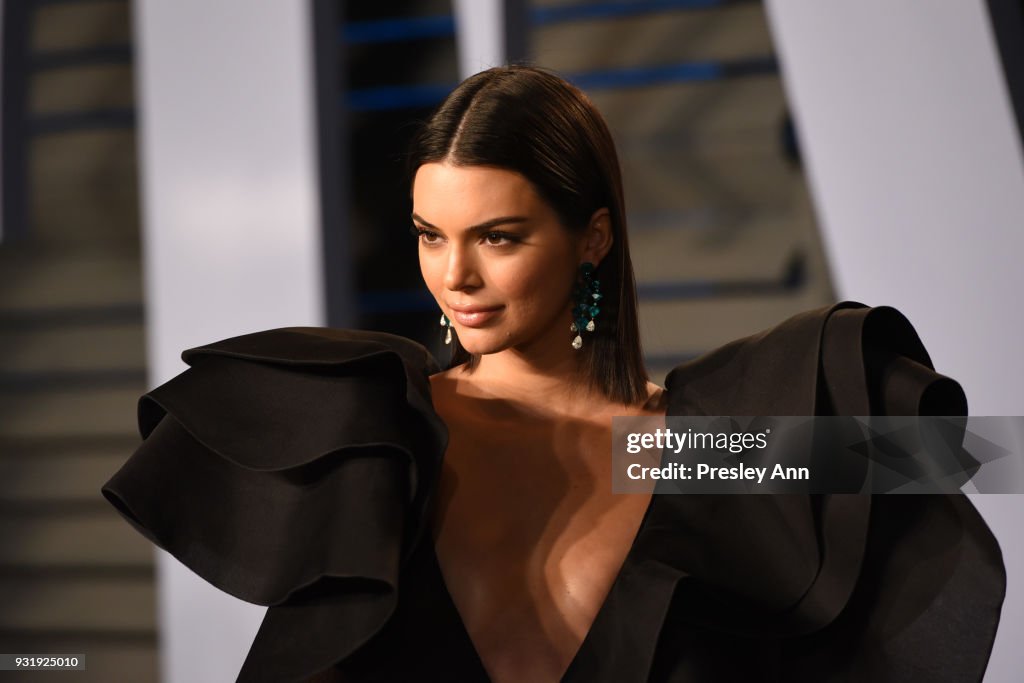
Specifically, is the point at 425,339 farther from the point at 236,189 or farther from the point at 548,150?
the point at 548,150

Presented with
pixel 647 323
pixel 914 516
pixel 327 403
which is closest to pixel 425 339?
pixel 647 323

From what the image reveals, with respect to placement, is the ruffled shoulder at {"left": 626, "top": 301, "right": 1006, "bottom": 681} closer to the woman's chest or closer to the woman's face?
the woman's chest

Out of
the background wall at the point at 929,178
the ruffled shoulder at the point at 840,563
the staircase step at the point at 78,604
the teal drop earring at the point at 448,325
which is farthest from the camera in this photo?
the staircase step at the point at 78,604

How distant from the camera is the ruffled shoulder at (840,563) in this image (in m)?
1.02

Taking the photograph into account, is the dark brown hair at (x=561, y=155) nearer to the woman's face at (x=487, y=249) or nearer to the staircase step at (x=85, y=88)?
the woman's face at (x=487, y=249)

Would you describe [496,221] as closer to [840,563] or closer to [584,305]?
[584,305]

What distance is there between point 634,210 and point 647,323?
0.30 meters

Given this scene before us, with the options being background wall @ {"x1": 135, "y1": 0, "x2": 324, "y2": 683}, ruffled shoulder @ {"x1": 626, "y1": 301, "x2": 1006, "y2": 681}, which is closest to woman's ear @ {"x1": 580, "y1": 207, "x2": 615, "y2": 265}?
ruffled shoulder @ {"x1": 626, "y1": 301, "x2": 1006, "y2": 681}

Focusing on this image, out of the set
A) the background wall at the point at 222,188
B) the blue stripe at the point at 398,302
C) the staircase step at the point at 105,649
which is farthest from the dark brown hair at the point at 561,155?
the staircase step at the point at 105,649

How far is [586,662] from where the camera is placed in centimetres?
110

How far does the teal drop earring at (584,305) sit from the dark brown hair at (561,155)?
0.07ft

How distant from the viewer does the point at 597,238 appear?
1236 millimetres

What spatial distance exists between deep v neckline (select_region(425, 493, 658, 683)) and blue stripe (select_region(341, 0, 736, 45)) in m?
1.76

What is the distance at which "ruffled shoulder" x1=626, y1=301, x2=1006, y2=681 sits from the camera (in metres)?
1.02
